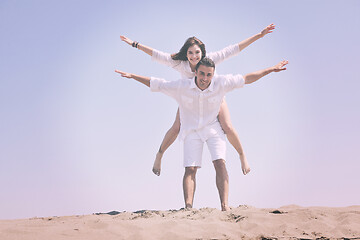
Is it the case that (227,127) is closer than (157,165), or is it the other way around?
(227,127)

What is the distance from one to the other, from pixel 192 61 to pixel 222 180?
6.24ft

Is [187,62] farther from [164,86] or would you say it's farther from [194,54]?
[164,86]

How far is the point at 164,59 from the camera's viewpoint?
6668 mm

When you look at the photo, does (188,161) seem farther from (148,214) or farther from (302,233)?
(302,233)

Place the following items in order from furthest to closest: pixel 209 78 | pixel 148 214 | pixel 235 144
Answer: pixel 235 144 < pixel 209 78 < pixel 148 214

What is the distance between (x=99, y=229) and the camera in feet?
13.7

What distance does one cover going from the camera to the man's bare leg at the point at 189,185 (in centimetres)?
576

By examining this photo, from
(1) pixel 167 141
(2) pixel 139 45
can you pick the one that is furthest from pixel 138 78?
(2) pixel 139 45

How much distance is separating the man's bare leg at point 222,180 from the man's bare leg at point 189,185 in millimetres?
352

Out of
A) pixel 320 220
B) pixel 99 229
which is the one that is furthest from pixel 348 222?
pixel 99 229

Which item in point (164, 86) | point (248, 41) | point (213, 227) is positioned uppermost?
point (248, 41)

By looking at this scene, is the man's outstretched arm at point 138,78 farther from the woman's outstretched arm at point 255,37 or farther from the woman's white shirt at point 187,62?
the woman's outstretched arm at point 255,37

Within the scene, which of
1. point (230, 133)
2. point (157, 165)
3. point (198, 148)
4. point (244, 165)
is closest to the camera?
point (198, 148)

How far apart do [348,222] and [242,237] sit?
1.40 meters
